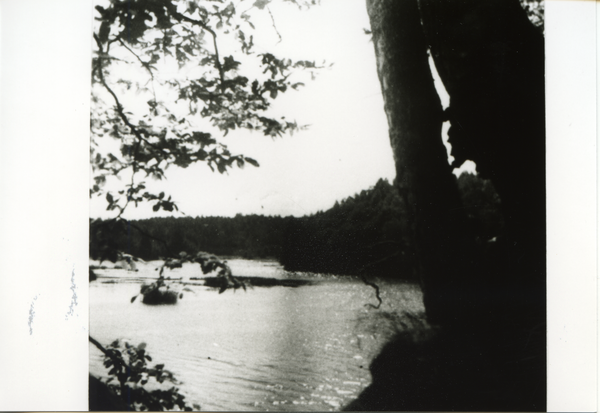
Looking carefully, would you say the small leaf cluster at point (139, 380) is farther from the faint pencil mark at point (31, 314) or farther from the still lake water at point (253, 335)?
the faint pencil mark at point (31, 314)

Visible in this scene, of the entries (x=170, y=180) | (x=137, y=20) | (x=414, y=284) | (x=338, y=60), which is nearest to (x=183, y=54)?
(x=137, y=20)

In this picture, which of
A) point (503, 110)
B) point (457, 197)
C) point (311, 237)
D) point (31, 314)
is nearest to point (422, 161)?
point (457, 197)

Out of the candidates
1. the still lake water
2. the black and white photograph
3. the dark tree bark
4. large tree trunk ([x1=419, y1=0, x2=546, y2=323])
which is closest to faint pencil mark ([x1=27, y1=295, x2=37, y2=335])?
the black and white photograph

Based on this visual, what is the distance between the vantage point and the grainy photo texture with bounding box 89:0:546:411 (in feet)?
4.93

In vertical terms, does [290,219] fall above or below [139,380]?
above

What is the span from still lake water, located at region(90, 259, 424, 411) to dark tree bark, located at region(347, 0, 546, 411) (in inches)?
4.9

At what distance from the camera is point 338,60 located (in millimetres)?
1550

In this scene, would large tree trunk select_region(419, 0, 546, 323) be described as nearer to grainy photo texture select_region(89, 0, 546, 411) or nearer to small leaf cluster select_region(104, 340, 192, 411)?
grainy photo texture select_region(89, 0, 546, 411)

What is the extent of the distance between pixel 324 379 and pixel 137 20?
1559mm

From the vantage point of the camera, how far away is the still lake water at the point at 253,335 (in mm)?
1488

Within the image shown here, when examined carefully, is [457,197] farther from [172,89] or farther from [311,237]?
[172,89]

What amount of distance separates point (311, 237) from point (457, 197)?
595 millimetres

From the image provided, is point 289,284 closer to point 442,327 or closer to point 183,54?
point 442,327

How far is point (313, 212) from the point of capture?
1.52 m
